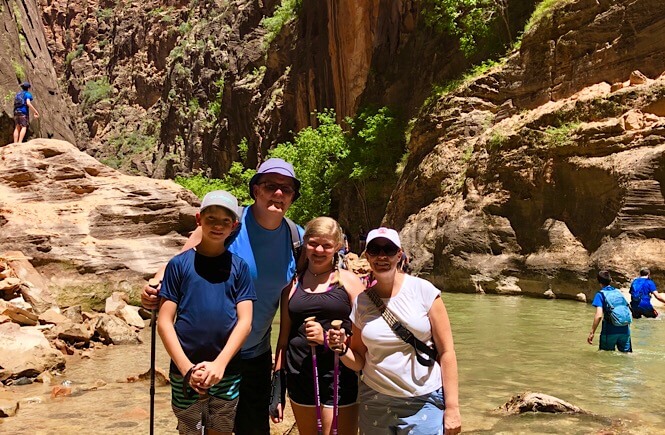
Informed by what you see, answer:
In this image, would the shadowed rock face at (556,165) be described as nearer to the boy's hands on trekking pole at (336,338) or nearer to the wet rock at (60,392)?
the wet rock at (60,392)

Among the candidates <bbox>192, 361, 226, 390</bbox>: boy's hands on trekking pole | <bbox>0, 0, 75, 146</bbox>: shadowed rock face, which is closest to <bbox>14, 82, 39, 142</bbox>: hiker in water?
<bbox>0, 0, 75, 146</bbox>: shadowed rock face

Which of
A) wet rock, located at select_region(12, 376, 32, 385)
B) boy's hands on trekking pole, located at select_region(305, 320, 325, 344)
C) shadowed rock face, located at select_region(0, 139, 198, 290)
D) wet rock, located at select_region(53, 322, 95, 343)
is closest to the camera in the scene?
boy's hands on trekking pole, located at select_region(305, 320, 325, 344)

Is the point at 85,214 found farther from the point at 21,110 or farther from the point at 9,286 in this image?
the point at 21,110

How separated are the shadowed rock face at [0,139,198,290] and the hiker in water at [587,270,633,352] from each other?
32.0 feet

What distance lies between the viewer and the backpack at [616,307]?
8852 millimetres

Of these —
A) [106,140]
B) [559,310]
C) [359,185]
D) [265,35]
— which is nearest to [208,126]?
[265,35]

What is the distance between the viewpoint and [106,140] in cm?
7262

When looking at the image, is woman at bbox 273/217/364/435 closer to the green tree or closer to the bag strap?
the bag strap

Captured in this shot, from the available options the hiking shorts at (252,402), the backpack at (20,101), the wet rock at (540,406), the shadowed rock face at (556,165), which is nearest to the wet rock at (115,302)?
the backpack at (20,101)

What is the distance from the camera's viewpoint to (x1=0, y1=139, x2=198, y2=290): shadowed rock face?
542 inches

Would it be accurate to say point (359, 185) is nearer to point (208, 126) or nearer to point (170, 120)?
point (208, 126)

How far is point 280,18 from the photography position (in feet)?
157

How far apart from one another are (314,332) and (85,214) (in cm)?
1263

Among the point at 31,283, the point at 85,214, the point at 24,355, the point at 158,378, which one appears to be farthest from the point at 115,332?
the point at 85,214
